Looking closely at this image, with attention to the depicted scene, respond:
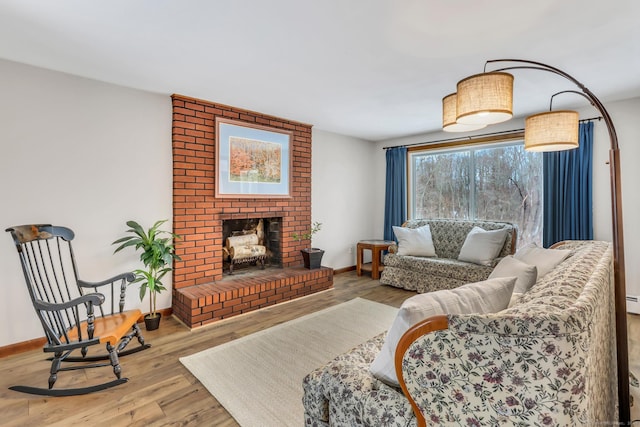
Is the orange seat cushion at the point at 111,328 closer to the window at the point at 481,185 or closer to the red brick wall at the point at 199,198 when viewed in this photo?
the red brick wall at the point at 199,198

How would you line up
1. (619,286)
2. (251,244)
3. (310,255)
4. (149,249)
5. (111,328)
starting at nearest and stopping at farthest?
(619,286)
(111,328)
(149,249)
(251,244)
(310,255)

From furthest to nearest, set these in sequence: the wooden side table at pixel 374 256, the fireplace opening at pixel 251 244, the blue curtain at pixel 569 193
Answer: the wooden side table at pixel 374 256, the fireplace opening at pixel 251 244, the blue curtain at pixel 569 193

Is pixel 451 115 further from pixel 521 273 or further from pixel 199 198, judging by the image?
pixel 199 198

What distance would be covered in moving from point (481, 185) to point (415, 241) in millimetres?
1305

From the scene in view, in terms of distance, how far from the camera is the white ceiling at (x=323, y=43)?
1801 mm

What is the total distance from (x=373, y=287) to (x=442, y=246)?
1.17 m

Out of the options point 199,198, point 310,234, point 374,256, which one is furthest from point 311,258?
point 199,198

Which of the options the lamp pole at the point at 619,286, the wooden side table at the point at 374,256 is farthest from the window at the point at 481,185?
the lamp pole at the point at 619,286

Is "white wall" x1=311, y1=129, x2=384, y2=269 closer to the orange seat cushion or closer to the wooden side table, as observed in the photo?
the wooden side table

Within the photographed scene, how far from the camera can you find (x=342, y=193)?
5.27 metres

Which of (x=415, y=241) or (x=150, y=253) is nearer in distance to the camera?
(x=150, y=253)

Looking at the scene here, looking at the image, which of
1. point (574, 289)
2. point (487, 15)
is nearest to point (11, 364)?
point (574, 289)

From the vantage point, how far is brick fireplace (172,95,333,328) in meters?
3.27

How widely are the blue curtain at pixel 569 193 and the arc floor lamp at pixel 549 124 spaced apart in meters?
2.06
